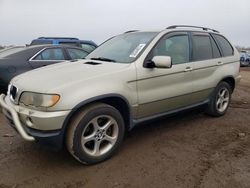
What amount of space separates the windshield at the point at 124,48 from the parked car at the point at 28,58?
7.98 feet

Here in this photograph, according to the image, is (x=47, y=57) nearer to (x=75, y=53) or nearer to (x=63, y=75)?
(x=75, y=53)

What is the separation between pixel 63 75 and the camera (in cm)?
389

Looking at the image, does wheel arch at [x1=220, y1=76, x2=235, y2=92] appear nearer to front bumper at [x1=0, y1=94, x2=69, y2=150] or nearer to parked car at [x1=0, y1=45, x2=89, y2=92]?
front bumper at [x1=0, y1=94, x2=69, y2=150]

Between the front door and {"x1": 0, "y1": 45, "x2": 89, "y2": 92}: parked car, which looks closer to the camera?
the front door

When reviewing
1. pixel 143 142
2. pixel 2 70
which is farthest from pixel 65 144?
pixel 2 70

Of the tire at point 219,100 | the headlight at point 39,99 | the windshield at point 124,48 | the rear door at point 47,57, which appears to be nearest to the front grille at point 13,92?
the headlight at point 39,99

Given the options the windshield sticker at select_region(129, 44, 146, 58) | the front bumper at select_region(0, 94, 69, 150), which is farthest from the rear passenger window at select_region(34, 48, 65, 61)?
the front bumper at select_region(0, 94, 69, 150)

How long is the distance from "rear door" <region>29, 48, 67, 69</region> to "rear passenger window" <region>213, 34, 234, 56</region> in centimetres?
381

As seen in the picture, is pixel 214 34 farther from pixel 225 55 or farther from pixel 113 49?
pixel 113 49

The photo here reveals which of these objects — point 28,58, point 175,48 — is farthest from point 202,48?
point 28,58

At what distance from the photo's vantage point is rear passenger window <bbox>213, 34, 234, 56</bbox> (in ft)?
19.5

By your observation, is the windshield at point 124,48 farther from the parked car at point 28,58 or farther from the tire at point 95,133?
the parked car at point 28,58

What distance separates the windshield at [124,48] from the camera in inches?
177

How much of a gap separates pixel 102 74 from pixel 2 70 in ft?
11.8
